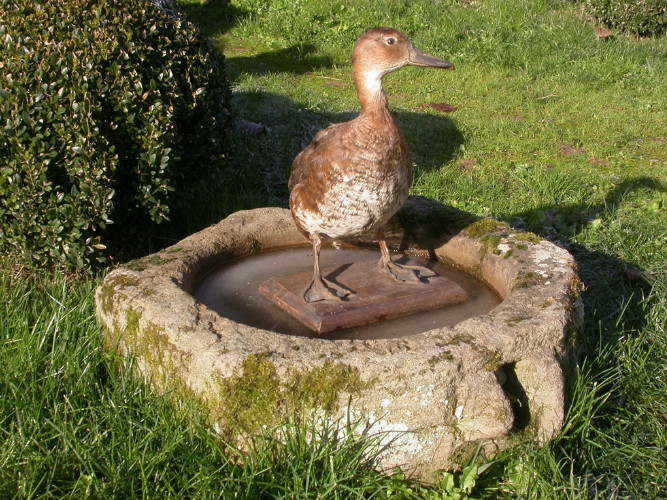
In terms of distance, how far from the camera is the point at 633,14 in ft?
32.0

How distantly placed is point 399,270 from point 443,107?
4808 mm

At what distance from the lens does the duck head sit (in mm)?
2990

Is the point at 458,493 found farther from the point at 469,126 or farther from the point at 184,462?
the point at 469,126

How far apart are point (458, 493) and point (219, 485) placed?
2.85ft

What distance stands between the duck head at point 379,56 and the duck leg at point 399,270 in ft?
2.55

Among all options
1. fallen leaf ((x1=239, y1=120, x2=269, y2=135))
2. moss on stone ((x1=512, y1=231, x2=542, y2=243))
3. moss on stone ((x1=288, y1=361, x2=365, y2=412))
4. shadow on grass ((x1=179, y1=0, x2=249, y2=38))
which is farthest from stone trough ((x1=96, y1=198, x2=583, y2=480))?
shadow on grass ((x1=179, y1=0, x2=249, y2=38))

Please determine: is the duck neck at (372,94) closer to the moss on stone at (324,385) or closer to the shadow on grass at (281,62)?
the moss on stone at (324,385)

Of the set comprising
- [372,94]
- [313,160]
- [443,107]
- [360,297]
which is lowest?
[443,107]

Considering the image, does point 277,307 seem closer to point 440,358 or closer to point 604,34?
point 440,358

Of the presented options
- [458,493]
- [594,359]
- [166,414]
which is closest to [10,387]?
[166,414]

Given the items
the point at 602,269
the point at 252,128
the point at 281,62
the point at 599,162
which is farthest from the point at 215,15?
the point at 602,269

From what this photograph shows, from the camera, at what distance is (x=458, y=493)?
8.47 ft

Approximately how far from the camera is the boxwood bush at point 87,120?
11.6 ft

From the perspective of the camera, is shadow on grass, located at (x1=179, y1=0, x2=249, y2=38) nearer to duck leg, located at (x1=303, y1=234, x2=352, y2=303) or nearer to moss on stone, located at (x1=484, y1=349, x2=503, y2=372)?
duck leg, located at (x1=303, y1=234, x2=352, y2=303)
